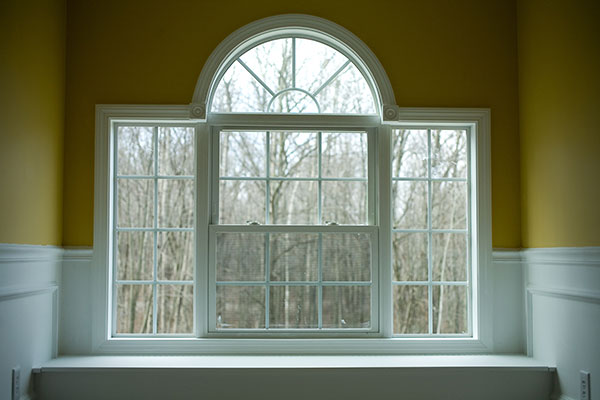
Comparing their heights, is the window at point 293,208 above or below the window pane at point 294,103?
below

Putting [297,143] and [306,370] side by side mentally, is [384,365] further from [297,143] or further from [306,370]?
[297,143]

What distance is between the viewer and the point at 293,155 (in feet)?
14.0

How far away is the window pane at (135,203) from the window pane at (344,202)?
3.82 ft

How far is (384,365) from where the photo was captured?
12.4 feet

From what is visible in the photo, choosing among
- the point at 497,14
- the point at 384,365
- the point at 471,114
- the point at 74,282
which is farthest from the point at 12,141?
the point at 497,14

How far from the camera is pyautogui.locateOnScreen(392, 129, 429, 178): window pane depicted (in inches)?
171

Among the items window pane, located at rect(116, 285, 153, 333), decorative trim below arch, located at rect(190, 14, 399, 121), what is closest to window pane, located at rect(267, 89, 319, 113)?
decorative trim below arch, located at rect(190, 14, 399, 121)

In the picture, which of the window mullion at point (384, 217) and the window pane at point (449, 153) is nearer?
the window mullion at point (384, 217)

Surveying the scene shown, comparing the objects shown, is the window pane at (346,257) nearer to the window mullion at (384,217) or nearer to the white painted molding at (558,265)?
the window mullion at (384,217)

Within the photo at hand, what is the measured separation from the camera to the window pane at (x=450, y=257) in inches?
170

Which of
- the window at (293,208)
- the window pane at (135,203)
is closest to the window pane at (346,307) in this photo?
the window at (293,208)

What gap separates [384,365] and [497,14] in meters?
2.45

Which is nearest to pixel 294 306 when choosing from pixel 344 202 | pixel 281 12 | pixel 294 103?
pixel 344 202

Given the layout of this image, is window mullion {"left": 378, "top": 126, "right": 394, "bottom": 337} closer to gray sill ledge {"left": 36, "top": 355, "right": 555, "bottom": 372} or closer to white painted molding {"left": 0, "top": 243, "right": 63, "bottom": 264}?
gray sill ledge {"left": 36, "top": 355, "right": 555, "bottom": 372}
